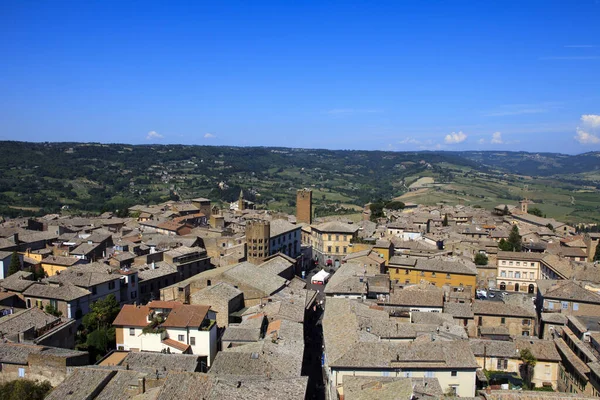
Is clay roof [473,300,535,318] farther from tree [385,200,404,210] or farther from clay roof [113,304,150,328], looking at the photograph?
tree [385,200,404,210]

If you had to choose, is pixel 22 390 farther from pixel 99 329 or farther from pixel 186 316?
pixel 186 316

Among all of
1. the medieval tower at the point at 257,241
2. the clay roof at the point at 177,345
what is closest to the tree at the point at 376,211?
the medieval tower at the point at 257,241

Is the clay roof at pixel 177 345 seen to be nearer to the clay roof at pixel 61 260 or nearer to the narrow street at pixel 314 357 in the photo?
the narrow street at pixel 314 357

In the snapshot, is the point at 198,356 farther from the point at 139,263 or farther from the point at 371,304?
the point at 139,263

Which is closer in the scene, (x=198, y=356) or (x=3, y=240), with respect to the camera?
(x=198, y=356)

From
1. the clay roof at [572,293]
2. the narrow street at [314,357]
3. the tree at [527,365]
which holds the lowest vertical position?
the narrow street at [314,357]

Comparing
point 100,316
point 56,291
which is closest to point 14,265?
point 56,291

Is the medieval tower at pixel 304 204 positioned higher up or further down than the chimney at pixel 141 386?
higher up

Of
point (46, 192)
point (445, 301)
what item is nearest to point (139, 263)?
point (445, 301)

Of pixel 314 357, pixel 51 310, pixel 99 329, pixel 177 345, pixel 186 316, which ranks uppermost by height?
pixel 186 316
